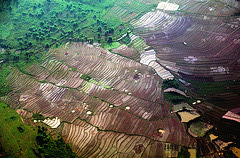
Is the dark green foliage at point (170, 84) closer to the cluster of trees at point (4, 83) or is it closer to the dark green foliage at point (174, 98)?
the dark green foliage at point (174, 98)

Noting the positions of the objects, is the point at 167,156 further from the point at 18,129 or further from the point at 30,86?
the point at 30,86

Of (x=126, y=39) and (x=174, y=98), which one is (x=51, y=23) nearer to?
(x=126, y=39)

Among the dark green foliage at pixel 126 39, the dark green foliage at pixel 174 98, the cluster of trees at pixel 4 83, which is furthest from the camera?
the dark green foliage at pixel 126 39

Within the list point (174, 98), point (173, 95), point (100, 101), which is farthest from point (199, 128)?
point (100, 101)

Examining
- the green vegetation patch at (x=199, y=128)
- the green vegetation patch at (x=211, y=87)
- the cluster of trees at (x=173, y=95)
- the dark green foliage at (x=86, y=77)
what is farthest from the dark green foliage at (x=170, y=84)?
the dark green foliage at (x=86, y=77)

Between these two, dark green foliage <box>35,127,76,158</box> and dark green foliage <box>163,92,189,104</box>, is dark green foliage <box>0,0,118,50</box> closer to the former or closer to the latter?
dark green foliage <box>163,92,189,104</box>

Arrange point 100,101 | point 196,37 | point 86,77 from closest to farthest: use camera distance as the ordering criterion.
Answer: point 100,101
point 86,77
point 196,37
